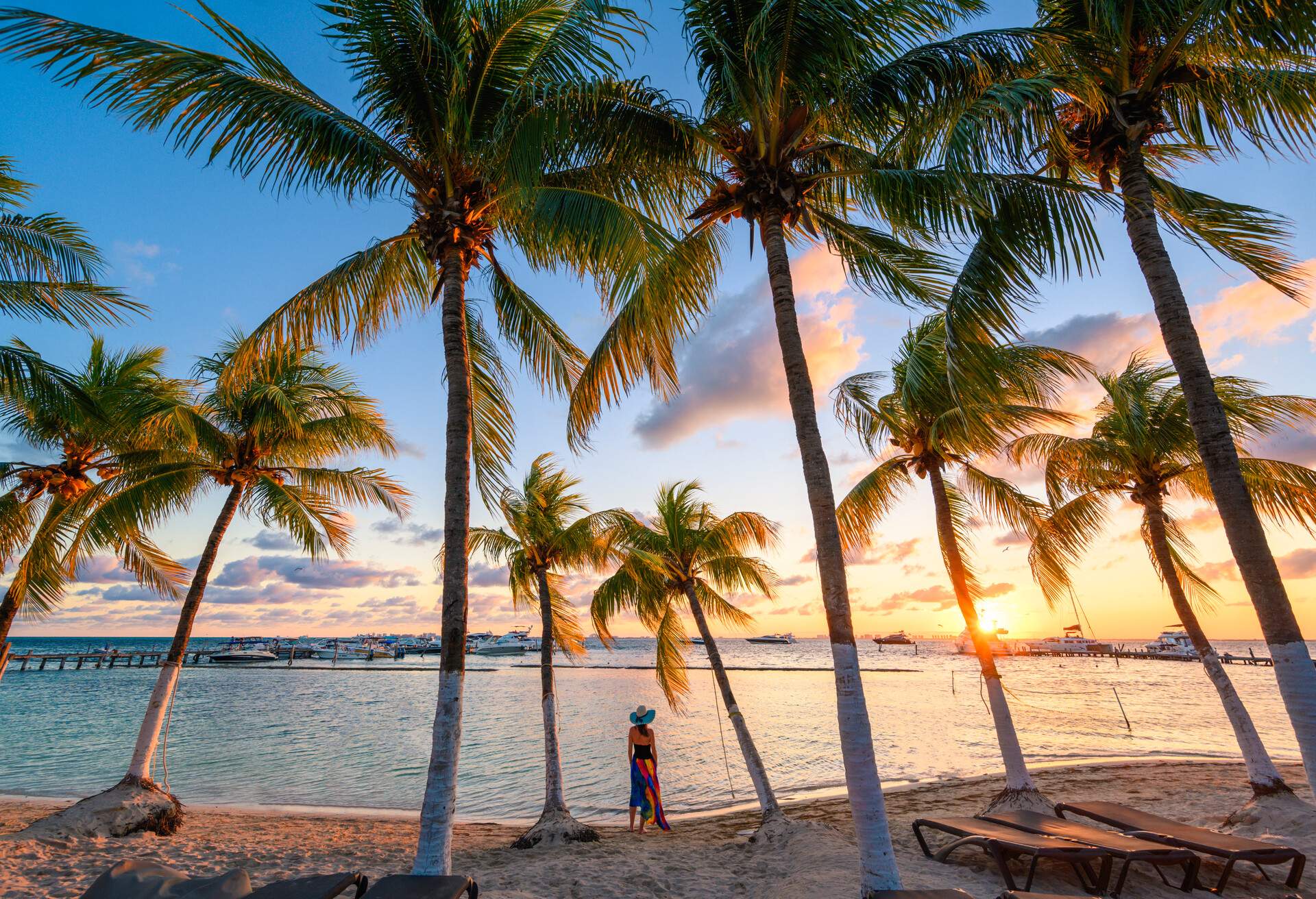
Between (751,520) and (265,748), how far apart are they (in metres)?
20.1

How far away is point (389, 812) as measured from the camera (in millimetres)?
12930

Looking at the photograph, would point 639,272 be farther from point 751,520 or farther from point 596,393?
point 751,520

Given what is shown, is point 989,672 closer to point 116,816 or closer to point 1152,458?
point 1152,458

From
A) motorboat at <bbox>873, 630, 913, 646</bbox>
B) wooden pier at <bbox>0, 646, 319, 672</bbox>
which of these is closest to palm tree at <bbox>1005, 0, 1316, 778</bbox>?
wooden pier at <bbox>0, 646, 319, 672</bbox>

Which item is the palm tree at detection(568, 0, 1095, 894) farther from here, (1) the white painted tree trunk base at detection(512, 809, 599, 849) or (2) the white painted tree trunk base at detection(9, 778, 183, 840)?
(2) the white painted tree trunk base at detection(9, 778, 183, 840)

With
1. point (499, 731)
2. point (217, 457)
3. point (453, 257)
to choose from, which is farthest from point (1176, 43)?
point (499, 731)

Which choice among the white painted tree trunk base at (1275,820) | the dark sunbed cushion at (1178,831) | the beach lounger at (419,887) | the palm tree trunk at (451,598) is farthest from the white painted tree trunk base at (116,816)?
the white painted tree trunk base at (1275,820)

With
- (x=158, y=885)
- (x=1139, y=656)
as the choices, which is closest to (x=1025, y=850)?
(x=158, y=885)

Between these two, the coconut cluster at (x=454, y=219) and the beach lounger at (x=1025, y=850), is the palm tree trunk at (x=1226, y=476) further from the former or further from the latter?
the coconut cluster at (x=454, y=219)

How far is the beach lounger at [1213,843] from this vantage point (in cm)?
579

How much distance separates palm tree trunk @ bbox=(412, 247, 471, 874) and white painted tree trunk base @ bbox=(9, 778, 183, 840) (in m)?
6.26

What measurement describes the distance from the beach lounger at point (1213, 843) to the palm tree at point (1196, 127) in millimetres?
1924

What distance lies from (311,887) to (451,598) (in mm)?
2498

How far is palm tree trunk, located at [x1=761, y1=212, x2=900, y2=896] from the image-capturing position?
4.64 meters
